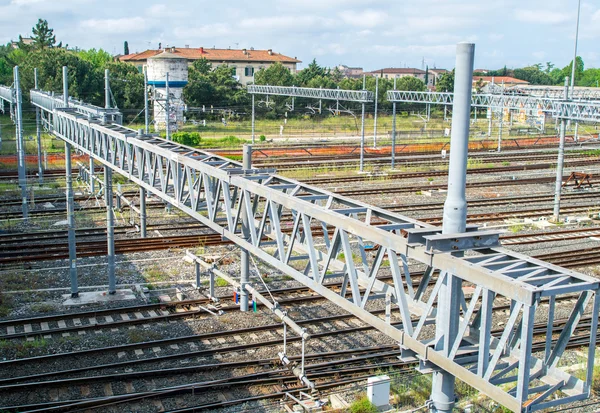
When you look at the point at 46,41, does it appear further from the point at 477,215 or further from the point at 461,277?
the point at 461,277

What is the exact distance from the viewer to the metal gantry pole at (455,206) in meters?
6.04

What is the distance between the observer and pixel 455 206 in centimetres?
651

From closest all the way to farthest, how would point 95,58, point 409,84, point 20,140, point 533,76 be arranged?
point 20,140, point 409,84, point 95,58, point 533,76

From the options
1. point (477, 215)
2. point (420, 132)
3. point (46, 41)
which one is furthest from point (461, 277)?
point (46, 41)

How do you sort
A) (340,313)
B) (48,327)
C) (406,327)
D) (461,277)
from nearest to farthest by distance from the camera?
(461,277) → (406,327) → (48,327) → (340,313)

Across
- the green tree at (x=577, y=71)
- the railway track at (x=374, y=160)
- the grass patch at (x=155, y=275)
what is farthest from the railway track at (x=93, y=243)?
the green tree at (x=577, y=71)

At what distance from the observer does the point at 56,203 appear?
85.6 ft

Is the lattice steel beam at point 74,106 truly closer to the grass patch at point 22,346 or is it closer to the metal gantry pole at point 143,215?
the metal gantry pole at point 143,215

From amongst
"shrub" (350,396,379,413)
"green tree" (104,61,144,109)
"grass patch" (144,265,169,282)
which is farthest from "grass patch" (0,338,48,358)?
"green tree" (104,61,144,109)

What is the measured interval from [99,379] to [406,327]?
6297 millimetres

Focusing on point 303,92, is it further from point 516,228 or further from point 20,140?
point 516,228

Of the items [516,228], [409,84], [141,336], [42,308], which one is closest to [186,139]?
[516,228]

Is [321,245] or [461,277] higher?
[461,277]

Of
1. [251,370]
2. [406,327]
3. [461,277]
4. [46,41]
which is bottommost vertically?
[251,370]
